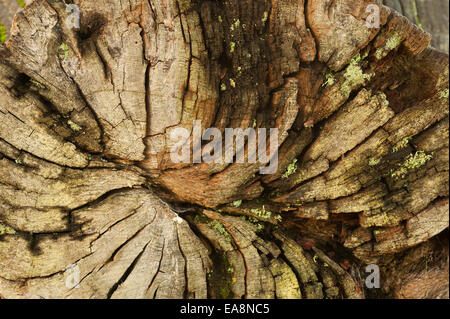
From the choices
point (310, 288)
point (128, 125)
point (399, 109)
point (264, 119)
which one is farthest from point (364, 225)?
point (128, 125)

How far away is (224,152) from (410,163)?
82.5 inches

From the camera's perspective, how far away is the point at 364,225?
4133 millimetres

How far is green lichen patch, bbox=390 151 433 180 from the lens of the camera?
4039mm

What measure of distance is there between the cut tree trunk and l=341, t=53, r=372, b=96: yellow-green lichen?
0.05 ft

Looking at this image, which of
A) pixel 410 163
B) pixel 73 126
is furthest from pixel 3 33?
pixel 410 163

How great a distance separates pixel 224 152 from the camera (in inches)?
152

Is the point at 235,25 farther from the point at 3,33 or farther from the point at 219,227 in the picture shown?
the point at 3,33

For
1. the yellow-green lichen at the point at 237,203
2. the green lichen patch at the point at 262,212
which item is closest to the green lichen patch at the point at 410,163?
the green lichen patch at the point at 262,212

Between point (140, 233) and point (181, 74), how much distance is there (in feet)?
5.40

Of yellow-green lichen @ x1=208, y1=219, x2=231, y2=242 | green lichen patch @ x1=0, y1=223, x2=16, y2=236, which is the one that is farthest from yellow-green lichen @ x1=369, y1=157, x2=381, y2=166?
green lichen patch @ x1=0, y1=223, x2=16, y2=236

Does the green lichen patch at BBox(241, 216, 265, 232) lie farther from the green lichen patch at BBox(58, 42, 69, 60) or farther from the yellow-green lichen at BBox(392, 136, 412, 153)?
the green lichen patch at BBox(58, 42, 69, 60)

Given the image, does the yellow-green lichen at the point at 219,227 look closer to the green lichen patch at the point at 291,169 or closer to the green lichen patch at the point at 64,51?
the green lichen patch at the point at 291,169

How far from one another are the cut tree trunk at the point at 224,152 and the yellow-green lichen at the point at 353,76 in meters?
0.02

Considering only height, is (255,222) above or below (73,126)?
below
